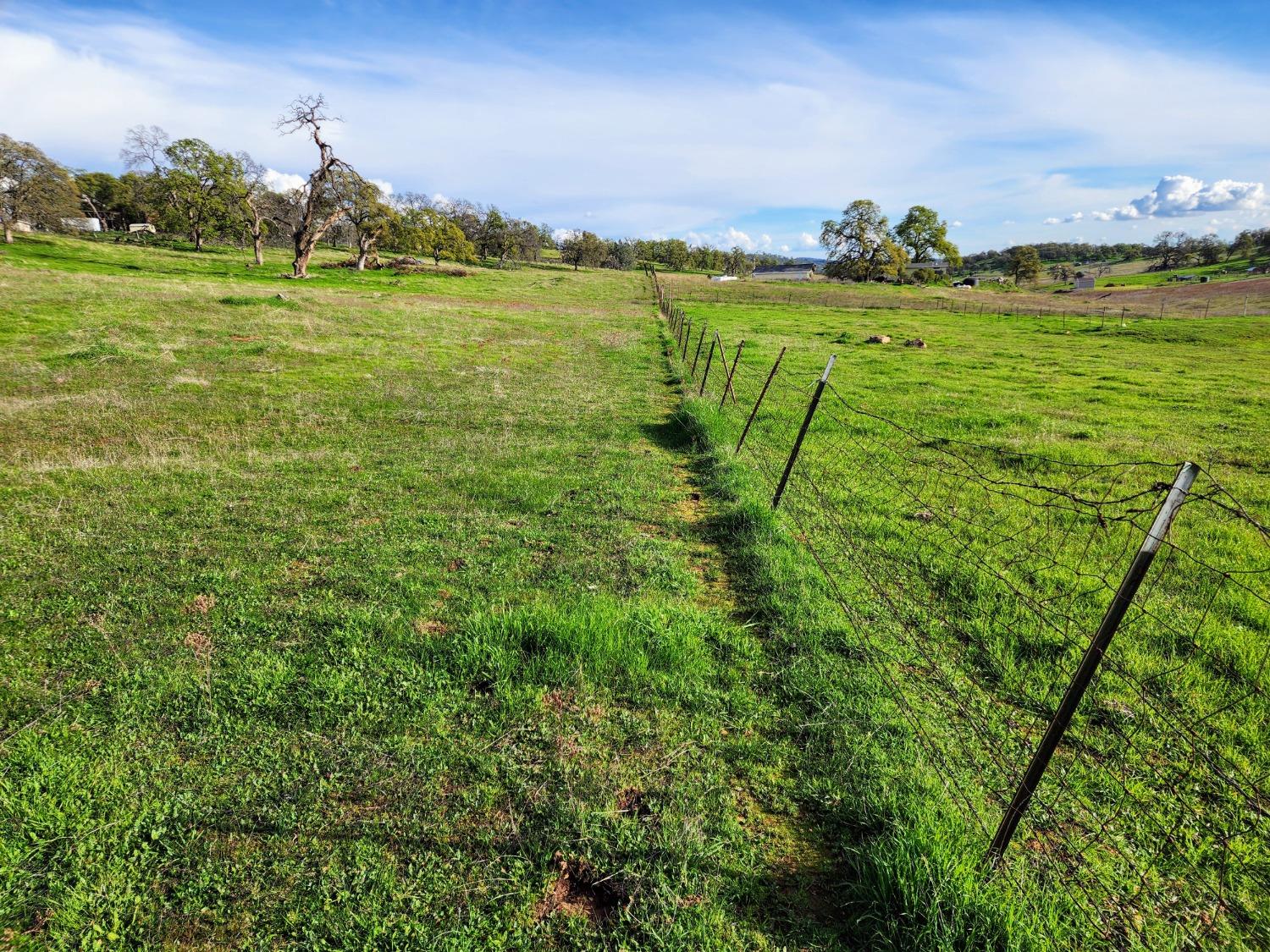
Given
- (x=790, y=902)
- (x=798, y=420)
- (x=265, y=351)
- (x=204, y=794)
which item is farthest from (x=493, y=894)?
(x=265, y=351)

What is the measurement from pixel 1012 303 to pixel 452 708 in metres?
77.2

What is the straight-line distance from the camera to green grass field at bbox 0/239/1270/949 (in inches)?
121

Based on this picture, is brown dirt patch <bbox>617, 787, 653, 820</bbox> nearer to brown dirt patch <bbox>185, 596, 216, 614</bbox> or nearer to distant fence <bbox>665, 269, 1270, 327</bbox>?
brown dirt patch <bbox>185, 596, 216, 614</bbox>

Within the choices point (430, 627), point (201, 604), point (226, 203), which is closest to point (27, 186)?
point (226, 203)

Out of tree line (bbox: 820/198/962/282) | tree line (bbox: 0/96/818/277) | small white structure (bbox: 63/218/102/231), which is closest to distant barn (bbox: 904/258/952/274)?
tree line (bbox: 820/198/962/282)

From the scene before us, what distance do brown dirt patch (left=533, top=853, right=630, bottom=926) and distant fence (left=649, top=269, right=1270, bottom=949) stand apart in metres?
2.16

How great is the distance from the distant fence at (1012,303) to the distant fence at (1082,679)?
47.6 meters

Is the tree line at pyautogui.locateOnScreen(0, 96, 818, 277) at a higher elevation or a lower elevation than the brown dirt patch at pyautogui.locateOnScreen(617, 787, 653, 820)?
higher

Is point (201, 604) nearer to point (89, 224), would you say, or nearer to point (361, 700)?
point (361, 700)

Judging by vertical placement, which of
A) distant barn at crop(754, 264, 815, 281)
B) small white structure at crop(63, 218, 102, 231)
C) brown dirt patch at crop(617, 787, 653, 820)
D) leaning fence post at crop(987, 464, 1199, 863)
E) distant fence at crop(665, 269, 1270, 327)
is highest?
distant barn at crop(754, 264, 815, 281)

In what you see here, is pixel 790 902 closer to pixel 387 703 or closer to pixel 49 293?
pixel 387 703

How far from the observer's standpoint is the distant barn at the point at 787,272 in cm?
13900

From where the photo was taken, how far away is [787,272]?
15125 centimetres

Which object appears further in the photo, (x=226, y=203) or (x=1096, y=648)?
(x=226, y=203)
